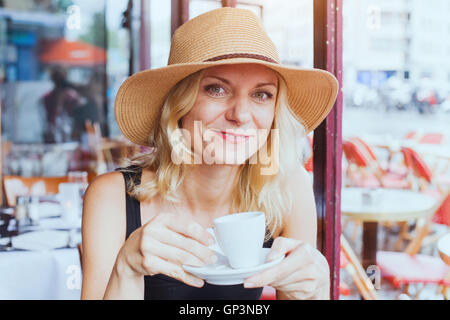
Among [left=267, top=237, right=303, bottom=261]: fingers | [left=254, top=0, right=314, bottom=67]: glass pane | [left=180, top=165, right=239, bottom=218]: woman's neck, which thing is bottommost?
[left=267, top=237, right=303, bottom=261]: fingers

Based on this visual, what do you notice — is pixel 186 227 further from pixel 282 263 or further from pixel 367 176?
pixel 367 176

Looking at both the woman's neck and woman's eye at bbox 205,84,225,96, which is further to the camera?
the woman's neck

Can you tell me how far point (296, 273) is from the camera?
0.95 m

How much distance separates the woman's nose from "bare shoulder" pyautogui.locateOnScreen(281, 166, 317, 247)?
372 millimetres

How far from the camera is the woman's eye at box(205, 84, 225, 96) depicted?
1148 mm

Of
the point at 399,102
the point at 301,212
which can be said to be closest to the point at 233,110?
the point at 301,212

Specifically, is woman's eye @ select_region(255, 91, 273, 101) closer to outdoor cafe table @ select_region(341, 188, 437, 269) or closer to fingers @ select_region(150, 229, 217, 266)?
fingers @ select_region(150, 229, 217, 266)

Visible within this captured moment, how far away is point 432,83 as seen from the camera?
226 centimetres

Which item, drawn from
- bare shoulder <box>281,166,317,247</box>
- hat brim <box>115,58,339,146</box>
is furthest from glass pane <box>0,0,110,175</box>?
bare shoulder <box>281,166,317,247</box>

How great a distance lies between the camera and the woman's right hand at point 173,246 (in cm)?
88

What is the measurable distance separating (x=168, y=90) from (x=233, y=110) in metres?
0.26

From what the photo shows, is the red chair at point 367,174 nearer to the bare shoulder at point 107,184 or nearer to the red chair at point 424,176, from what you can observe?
the red chair at point 424,176

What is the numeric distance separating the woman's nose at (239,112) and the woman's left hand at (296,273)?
1.07 ft
